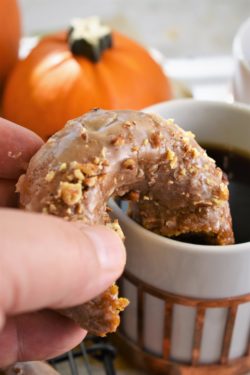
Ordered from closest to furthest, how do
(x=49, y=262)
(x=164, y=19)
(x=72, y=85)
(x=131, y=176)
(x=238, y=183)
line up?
(x=49, y=262), (x=131, y=176), (x=238, y=183), (x=72, y=85), (x=164, y=19)

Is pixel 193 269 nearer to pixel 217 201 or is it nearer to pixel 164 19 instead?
pixel 217 201

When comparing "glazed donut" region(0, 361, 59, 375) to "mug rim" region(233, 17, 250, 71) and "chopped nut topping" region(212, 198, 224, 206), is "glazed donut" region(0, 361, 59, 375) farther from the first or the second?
"mug rim" region(233, 17, 250, 71)

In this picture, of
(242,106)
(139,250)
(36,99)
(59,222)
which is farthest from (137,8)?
(59,222)

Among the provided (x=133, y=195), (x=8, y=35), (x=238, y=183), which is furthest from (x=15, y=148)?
(x=8, y=35)

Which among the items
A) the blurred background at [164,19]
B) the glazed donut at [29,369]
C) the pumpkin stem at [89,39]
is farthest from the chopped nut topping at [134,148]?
the blurred background at [164,19]

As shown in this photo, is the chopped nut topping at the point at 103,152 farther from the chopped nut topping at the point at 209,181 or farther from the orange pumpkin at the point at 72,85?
the orange pumpkin at the point at 72,85

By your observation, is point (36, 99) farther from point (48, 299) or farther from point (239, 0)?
point (239, 0)

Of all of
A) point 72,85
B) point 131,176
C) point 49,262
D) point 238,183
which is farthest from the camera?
point 72,85
